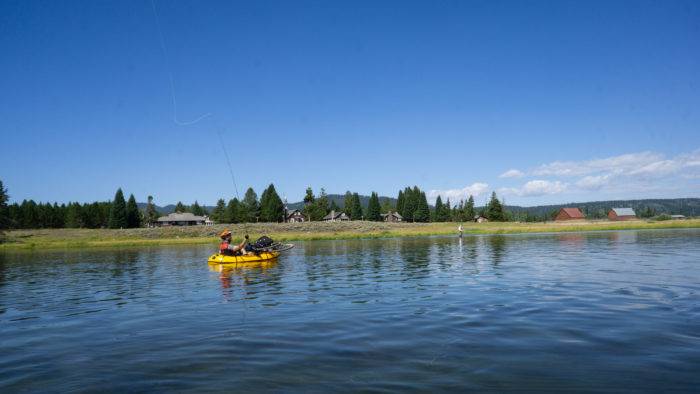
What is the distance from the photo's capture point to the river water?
8.04 metres

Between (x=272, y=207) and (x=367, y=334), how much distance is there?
382ft

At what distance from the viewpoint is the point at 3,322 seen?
593 inches

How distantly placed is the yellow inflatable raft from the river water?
29.6ft

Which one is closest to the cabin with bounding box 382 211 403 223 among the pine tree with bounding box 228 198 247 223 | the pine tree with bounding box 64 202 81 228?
the pine tree with bounding box 228 198 247 223

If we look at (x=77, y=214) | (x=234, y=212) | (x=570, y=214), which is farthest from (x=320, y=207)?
(x=570, y=214)

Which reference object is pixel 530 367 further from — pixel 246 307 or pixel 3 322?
pixel 3 322

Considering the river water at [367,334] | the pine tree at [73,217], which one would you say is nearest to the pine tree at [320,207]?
the pine tree at [73,217]

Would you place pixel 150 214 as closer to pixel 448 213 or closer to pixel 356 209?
pixel 356 209

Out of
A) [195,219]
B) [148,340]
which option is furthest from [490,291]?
[195,219]

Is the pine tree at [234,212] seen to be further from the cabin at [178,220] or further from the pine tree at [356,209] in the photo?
the pine tree at [356,209]

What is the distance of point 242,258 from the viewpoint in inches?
1321

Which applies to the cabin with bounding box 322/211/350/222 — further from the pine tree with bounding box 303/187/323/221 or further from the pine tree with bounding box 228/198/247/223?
the pine tree with bounding box 228/198/247/223

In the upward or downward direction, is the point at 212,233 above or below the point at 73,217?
below

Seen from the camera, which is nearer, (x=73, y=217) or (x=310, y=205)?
(x=73, y=217)
